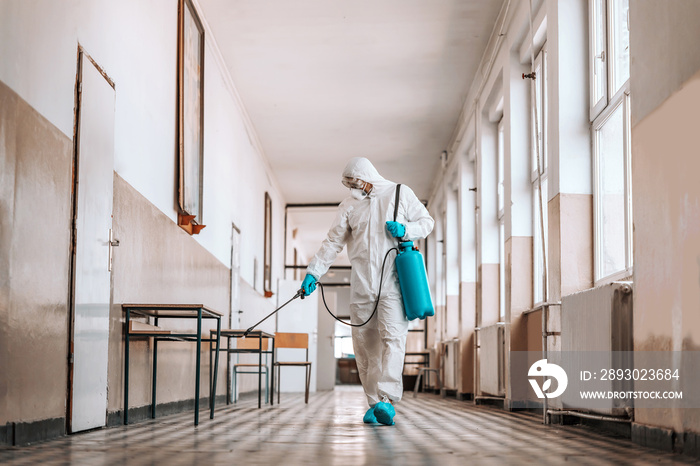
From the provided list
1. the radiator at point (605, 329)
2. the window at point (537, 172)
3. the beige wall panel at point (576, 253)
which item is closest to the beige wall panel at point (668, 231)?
the radiator at point (605, 329)

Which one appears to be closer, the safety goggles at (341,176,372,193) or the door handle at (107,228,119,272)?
the door handle at (107,228,119,272)

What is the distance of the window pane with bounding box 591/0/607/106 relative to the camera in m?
5.25

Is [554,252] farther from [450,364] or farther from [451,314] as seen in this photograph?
[451,314]

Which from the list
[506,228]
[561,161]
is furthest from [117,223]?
[506,228]

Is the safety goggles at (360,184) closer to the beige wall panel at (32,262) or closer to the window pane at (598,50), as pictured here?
the window pane at (598,50)

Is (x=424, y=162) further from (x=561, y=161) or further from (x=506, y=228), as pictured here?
(x=561, y=161)

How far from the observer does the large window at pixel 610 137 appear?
4852 mm

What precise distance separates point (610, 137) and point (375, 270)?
1.83 meters

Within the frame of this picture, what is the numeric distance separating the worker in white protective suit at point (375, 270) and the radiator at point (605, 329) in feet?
3.34

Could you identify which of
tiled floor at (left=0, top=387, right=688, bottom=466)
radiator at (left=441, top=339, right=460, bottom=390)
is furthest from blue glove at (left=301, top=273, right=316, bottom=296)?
radiator at (left=441, top=339, right=460, bottom=390)

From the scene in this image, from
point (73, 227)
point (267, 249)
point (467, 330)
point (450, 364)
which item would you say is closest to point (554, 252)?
point (73, 227)

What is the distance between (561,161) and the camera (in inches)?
213

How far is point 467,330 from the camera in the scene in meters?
10.4

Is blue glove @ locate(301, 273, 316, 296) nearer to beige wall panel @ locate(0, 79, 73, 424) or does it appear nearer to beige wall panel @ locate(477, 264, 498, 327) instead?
beige wall panel @ locate(0, 79, 73, 424)
